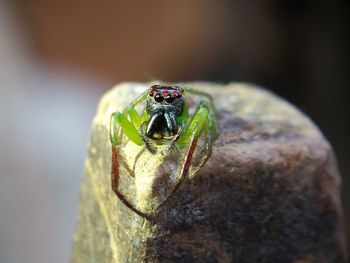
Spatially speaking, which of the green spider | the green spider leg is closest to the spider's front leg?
the green spider

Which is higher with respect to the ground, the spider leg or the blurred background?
the blurred background

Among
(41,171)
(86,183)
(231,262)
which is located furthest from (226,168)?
(41,171)

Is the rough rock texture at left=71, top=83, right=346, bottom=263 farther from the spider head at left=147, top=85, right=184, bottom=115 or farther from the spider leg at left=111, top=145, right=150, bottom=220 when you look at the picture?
the spider head at left=147, top=85, right=184, bottom=115

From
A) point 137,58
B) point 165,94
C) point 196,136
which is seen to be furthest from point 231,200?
point 137,58

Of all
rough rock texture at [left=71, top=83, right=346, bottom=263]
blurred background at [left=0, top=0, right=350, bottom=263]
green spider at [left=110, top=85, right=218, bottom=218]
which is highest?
blurred background at [left=0, top=0, right=350, bottom=263]

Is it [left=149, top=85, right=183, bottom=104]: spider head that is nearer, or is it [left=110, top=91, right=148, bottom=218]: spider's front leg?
[left=110, top=91, right=148, bottom=218]: spider's front leg

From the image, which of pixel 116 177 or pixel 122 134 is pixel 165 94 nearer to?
pixel 122 134
